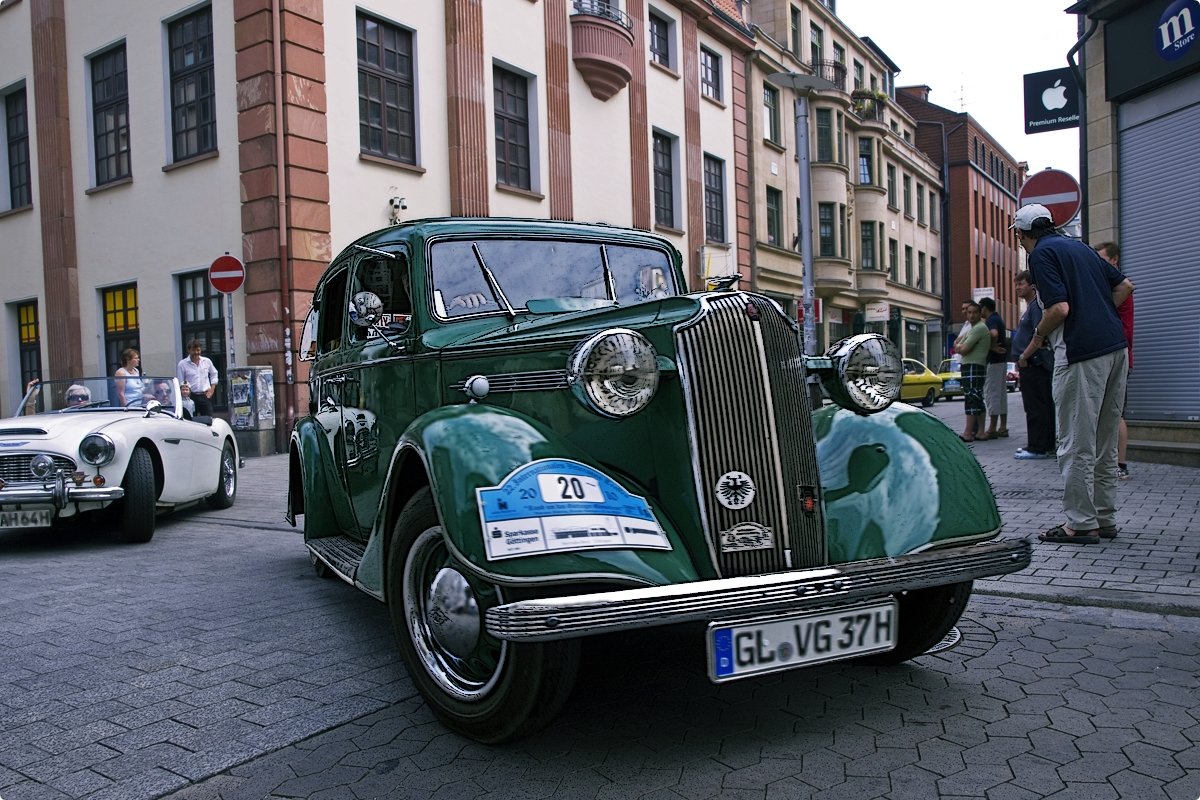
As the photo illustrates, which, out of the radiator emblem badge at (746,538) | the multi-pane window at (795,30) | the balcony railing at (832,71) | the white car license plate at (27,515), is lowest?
the white car license plate at (27,515)

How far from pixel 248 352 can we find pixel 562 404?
12817mm

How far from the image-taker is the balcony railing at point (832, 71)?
33.1 meters

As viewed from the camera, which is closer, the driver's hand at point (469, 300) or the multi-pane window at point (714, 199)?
the driver's hand at point (469, 300)

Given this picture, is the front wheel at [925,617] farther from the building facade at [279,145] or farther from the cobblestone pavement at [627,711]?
the building facade at [279,145]

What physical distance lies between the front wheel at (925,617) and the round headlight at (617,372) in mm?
1342

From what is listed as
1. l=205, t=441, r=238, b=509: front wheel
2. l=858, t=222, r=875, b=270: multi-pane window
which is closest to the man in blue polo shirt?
l=205, t=441, r=238, b=509: front wheel

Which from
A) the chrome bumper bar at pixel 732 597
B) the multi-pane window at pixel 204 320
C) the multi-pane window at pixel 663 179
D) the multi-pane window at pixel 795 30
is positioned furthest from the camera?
the multi-pane window at pixel 795 30

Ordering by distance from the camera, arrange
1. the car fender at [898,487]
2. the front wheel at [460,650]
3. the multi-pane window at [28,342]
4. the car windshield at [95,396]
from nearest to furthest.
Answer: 1. the front wheel at [460,650]
2. the car fender at [898,487]
3. the car windshield at [95,396]
4. the multi-pane window at [28,342]

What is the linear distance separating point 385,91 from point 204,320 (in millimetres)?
5050

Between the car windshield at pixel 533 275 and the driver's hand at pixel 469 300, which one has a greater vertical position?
the car windshield at pixel 533 275

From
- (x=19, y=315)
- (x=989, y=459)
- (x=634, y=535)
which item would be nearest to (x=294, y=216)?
(x=19, y=315)

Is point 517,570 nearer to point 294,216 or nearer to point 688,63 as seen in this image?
point 294,216

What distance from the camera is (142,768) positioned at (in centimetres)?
288

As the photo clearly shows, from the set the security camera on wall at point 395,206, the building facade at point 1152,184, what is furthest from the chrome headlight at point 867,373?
the security camera on wall at point 395,206
